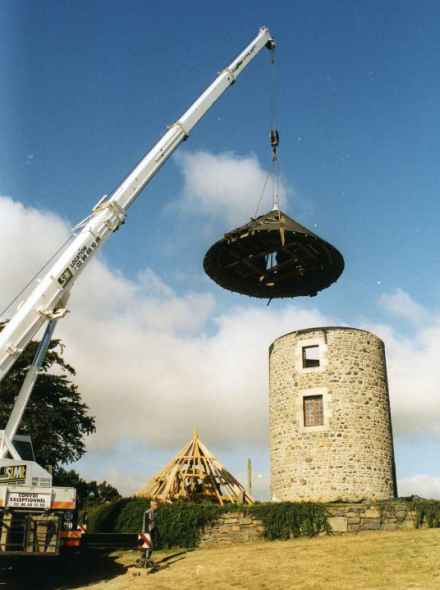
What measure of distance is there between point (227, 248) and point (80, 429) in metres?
14.1

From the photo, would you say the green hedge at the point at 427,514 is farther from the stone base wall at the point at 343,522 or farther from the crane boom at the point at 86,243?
the crane boom at the point at 86,243

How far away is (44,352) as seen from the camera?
1585cm

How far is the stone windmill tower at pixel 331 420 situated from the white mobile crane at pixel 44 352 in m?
10.4

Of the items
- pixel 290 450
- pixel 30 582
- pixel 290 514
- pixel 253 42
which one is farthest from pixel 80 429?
pixel 253 42

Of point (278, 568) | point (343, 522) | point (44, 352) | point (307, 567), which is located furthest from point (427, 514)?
point (44, 352)

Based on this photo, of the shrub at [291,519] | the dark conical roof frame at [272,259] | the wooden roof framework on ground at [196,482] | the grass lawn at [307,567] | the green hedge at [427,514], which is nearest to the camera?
the grass lawn at [307,567]

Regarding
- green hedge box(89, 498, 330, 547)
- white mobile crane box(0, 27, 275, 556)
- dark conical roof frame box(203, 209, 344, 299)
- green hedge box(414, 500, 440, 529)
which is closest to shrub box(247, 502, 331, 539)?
green hedge box(89, 498, 330, 547)

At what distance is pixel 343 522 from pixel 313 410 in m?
5.27

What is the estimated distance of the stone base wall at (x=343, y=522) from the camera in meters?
18.7

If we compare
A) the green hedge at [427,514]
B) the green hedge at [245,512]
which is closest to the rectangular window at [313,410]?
the green hedge at [245,512]

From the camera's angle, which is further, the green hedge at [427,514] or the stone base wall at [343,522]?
the green hedge at [427,514]

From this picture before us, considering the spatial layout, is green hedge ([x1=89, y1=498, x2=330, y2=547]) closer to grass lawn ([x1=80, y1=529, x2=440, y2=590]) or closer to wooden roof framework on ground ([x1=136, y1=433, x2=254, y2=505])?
grass lawn ([x1=80, y1=529, x2=440, y2=590])

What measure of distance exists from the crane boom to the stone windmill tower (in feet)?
33.4

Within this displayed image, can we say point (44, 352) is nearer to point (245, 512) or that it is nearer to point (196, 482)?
point (245, 512)
